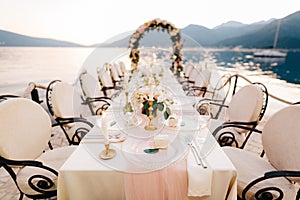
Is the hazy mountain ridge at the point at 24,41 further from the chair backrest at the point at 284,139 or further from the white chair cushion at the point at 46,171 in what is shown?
the chair backrest at the point at 284,139

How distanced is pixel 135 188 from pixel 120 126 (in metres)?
0.62

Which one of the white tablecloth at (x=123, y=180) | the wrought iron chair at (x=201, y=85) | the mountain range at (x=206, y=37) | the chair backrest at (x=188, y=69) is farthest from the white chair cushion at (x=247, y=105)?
the chair backrest at (x=188, y=69)

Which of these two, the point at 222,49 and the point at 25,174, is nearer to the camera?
the point at 25,174

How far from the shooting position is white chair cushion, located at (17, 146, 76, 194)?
1.29 metres

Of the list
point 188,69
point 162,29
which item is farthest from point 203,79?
point 162,29

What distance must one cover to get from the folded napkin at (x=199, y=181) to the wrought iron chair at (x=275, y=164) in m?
0.36

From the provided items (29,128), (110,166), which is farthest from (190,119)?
(29,128)

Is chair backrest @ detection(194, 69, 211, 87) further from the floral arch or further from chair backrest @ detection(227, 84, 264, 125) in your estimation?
chair backrest @ detection(227, 84, 264, 125)

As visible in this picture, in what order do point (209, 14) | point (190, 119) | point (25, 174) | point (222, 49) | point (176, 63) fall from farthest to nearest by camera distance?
point (222, 49) → point (176, 63) → point (209, 14) → point (190, 119) → point (25, 174)

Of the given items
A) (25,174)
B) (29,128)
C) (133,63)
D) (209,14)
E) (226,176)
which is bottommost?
(25,174)

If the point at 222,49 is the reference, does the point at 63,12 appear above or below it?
above

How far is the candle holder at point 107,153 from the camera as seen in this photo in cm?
113

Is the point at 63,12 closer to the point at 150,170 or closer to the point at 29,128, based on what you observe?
the point at 29,128

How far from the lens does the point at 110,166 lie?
1.06 m
